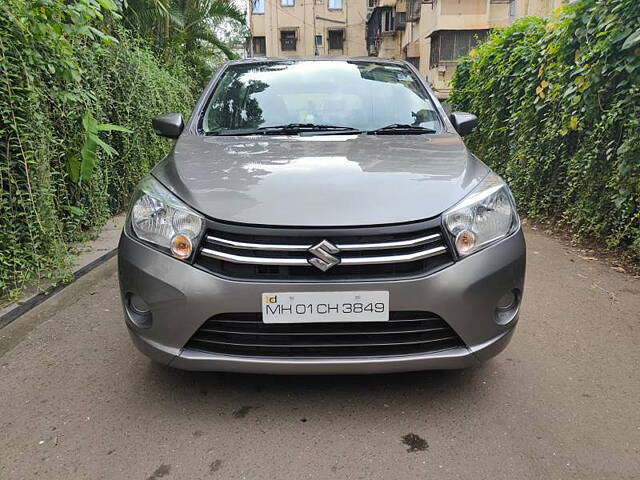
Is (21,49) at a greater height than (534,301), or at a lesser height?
greater

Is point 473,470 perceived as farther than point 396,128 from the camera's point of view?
No

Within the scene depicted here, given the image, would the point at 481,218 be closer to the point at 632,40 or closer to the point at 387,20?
the point at 632,40

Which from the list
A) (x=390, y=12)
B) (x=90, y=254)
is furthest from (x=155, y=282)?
(x=390, y=12)

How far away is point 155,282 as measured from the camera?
79.4 inches

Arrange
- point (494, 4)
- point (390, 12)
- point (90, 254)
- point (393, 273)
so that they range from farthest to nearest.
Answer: point (390, 12) → point (494, 4) → point (90, 254) → point (393, 273)

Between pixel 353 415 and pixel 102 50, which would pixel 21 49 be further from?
pixel 353 415

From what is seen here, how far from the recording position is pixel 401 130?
3.01 m

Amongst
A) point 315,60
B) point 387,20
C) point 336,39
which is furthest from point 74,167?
point 336,39

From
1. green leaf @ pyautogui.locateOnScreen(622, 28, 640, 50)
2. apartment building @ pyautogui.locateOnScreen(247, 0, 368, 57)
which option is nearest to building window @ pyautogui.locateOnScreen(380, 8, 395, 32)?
apartment building @ pyautogui.locateOnScreen(247, 0, 368, 57)

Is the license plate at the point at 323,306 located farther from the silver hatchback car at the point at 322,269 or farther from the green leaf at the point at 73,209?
the green leaf at the point at 73,209

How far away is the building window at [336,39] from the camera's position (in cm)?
4162

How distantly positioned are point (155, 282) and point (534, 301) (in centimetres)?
257

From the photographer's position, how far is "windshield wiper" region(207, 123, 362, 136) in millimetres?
3010

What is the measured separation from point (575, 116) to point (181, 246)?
154 inches
